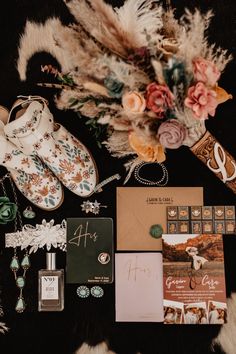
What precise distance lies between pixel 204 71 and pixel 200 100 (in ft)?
0.20

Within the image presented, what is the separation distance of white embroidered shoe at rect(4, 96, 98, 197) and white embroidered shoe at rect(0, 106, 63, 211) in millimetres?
22

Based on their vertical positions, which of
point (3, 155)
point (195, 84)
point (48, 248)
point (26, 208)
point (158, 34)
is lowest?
point (48, 248)

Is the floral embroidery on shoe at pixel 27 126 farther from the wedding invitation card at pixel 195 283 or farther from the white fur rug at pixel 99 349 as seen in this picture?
the white fur rug at pixel 99 349

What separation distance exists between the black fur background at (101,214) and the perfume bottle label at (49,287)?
4 cm

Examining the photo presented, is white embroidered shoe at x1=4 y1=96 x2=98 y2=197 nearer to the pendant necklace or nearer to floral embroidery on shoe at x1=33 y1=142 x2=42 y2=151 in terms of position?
floral embroidery on shoe at x1=33 y1=142 x2=42 y2=151

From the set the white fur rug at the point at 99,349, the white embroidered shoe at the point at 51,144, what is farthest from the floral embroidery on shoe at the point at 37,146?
the white fur rug at the point at 99,349

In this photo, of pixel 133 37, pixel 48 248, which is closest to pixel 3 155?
pixel 48 248

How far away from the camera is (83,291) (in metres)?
1.24

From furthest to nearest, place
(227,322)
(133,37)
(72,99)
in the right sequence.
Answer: (227,322), (72,99), (133,37)

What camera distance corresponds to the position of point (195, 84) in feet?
3.22

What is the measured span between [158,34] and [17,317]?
836mm

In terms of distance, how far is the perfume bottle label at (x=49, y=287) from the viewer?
1.23 meters

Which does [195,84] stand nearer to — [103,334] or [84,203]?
[84,203]

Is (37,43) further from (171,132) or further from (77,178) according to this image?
(171,132)
